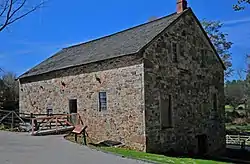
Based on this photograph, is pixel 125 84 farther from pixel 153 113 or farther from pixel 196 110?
pixel 196 110

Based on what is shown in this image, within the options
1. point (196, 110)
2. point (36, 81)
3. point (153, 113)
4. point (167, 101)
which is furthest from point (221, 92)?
point (36, 81)

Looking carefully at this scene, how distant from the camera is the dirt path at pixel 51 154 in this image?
35.5ft

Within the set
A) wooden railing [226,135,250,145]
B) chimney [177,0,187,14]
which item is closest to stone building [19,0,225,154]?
chimney [177,0,187,14]

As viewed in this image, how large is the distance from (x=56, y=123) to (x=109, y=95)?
152 inches

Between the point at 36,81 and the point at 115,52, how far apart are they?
924 cm

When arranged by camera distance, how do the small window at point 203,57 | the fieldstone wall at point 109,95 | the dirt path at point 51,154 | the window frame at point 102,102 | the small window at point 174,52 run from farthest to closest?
the small window at point 203,57
the small window at point 174,52
the window frame at point 102,102
the fieldstone wall at point 109,95
the dirt path at point 51,154

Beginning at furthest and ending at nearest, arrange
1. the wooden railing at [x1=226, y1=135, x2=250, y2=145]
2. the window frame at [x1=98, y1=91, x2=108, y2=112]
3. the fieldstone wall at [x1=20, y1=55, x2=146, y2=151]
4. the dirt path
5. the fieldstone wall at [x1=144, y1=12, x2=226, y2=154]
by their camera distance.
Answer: the wooden railing at [x1=226, y1=135, x2=250, y2=145], the window frame at [x1=98, y1=91, x2=108, y2=112], the fieldstone wall at [x1=144, y1=12, x2=226, y2=154], the fieldstone wall at [x1=20, y1=55, x2=146, y2=151], the dirt path

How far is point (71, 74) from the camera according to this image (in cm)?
2281

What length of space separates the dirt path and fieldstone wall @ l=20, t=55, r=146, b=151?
446 cm

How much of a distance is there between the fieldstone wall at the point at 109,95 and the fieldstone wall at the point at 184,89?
60cm

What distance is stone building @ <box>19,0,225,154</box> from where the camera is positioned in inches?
727

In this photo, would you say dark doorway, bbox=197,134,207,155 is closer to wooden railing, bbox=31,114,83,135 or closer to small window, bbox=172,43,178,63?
small window, bbox=172,43,178,63

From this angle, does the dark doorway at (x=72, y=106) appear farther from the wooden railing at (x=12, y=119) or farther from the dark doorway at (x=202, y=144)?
the dark doorway at (x=202, y=144)

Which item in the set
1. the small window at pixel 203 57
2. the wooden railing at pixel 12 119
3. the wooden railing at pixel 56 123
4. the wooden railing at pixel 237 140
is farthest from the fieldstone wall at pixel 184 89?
the wooden railing at pixel 12 119
